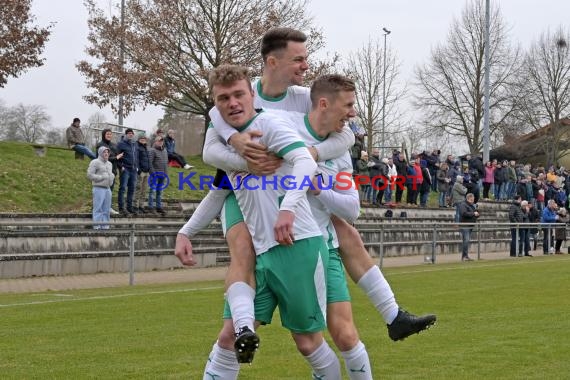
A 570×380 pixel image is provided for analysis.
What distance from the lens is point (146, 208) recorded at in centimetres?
2234

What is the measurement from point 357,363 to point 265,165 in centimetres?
124

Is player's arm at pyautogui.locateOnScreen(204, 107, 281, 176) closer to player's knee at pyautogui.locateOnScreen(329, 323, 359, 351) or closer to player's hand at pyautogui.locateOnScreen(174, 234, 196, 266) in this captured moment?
player's hand at pyautogui.locateOnScreen(174, 234, 196, 266)

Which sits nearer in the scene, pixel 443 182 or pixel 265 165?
pixel 265 165

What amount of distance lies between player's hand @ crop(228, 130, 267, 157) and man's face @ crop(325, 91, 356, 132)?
49 cm

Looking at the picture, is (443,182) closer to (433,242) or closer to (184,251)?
(433,242)

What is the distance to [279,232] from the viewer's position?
15.7 feet

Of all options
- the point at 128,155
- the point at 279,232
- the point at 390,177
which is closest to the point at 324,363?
the point at 279,232

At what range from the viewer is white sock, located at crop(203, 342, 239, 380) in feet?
16.6

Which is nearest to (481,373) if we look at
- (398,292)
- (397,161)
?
(398,292)

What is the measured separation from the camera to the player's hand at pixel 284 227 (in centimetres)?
477

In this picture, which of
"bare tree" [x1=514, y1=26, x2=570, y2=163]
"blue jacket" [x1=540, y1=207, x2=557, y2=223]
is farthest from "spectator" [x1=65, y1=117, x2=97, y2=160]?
"bare tree" [x1=514, y1=26, x2=570, y2=163]

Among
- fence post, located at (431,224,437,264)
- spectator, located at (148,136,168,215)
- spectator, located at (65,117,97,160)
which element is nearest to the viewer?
spectator, located at (148,136,168,215)

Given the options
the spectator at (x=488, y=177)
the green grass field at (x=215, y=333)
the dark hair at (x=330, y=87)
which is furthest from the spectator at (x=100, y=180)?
the spectator at (x=488, y=177)

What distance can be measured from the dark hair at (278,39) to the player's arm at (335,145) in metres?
0.65
